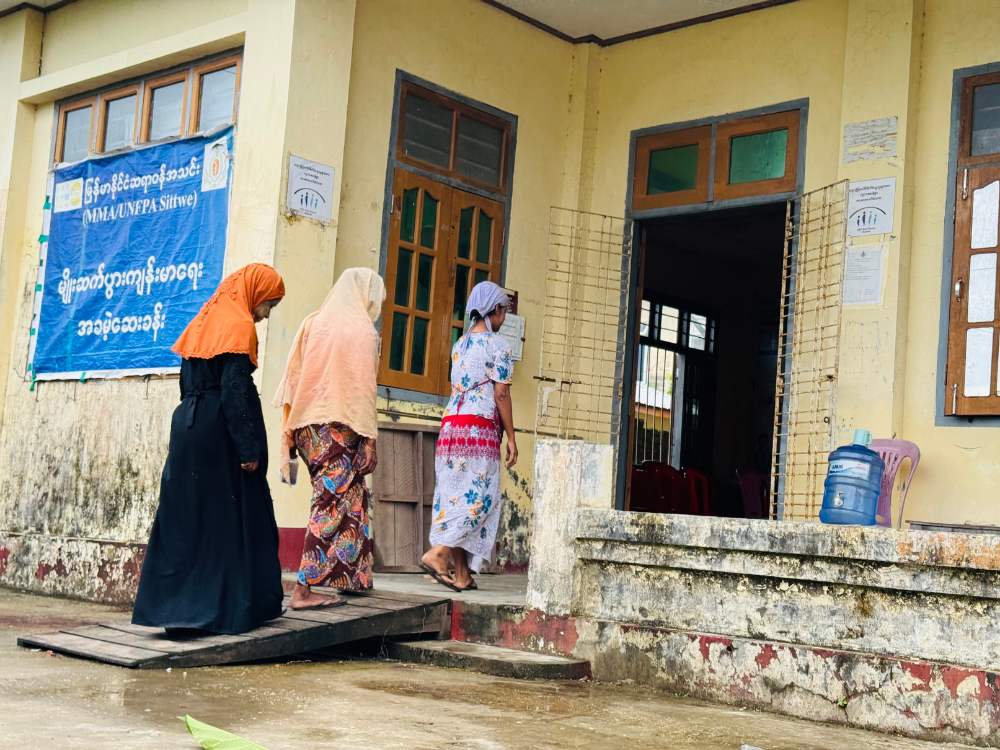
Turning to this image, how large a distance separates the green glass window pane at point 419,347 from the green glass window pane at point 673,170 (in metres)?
1.85

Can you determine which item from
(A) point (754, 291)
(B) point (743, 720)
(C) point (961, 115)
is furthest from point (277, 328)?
(A) point (754, 291)

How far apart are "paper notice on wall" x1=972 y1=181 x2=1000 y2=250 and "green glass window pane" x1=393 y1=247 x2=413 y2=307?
11.2 feet

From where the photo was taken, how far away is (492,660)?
18.5 ft

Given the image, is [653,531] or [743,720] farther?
[653,531]

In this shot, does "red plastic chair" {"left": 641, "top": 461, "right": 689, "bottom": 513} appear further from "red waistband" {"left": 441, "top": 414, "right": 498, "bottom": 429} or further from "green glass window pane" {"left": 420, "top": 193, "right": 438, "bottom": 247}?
"red waistband" {"left": 441, "top": 414, "right": 498, "bottom": 429}

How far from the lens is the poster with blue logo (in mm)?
7992

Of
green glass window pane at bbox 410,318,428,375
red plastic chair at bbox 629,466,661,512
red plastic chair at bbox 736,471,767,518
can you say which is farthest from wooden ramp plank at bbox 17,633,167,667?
red plastic chair at bbox 736,471,767,518

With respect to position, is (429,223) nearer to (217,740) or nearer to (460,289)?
(460,289)

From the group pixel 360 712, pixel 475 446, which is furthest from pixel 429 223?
pixel 360 712

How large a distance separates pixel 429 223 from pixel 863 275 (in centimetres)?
275

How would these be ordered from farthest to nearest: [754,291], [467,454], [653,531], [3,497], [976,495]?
[754,291], [3,497], [976,495], [467,454], [653,531]

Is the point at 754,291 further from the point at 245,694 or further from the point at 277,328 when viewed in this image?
the point at 245,694

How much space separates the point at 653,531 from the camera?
220 inches

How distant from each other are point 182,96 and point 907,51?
452 centimetres
